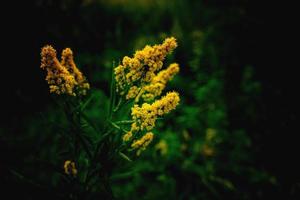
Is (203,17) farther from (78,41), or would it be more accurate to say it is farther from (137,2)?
(78,41)

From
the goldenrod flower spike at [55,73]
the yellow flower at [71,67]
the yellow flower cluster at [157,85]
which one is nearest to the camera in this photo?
the goldenrod flower spike at [55,73]

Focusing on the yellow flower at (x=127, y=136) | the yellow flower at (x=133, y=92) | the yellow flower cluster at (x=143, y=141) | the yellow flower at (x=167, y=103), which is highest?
the yellow flower at (x=133, y=92)

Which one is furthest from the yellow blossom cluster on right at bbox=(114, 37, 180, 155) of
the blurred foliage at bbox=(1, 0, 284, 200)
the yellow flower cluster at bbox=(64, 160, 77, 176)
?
the blurred foliage at bbox=(1, 0, 284, 200)

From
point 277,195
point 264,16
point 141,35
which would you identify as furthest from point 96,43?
point 277,195

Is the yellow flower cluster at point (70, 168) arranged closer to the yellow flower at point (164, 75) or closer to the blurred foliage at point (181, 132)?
the blurred foliage at point (181, 132)

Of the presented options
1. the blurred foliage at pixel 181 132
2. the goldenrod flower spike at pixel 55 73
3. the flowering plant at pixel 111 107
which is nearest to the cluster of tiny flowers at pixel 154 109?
the flowering plant at pixel 111 107

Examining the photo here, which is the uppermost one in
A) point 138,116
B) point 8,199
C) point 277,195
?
point 277,195

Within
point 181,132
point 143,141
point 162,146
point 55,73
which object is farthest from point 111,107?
point 181,132

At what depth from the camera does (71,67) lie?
1.92m

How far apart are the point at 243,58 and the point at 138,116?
3.79 metres

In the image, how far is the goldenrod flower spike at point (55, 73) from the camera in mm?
1688

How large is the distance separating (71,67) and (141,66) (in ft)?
1.50

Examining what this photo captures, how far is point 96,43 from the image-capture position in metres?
5.10

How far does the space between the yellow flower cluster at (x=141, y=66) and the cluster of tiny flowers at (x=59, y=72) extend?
28cm
